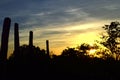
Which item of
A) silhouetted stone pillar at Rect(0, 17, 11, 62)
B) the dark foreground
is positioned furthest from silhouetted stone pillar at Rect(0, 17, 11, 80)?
the dark foreground

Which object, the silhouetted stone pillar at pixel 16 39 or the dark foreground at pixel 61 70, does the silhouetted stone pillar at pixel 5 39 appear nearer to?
the dark foreground at pixel 61 70

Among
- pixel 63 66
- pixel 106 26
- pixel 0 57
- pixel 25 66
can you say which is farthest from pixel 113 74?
pixel 106 26

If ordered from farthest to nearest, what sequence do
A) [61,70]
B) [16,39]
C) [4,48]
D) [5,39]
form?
1. [16,39]
2. [61,70]
3. [5,39]
4. [4,48]

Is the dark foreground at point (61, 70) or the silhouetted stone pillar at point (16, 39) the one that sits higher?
the silhouetted stone pillar at point (16, 39)

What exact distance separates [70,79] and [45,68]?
1640 millimetres

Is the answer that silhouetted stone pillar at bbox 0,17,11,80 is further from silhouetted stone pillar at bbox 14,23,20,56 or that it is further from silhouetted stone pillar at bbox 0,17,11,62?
silhouetted stone pillar at bbox 14,23,20,56

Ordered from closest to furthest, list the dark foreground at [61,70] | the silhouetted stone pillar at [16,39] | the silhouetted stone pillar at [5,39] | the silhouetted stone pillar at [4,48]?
the silhouetted stone pillar at [4,48]
the silhouetted stone pillar at [5,39]
the dark foreground at [61,70]
the silhouetted stone pillar at [16,39]

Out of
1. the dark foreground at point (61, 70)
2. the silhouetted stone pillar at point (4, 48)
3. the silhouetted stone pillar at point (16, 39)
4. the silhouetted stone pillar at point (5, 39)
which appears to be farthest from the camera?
A: the silhouetted stone pillar at point (16, 39)

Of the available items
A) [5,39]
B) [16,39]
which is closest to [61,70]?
[16,39]

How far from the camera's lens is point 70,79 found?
68.4 feet

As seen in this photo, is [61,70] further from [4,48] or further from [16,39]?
[4,48]

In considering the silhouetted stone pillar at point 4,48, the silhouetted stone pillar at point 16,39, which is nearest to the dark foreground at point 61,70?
the silhouetted stone pillar at point 4,48

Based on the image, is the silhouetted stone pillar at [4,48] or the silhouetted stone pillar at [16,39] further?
the silhouetted stone pillar at [16,39]

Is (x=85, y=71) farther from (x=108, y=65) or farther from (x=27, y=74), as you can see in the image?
(x=27, y=74)
